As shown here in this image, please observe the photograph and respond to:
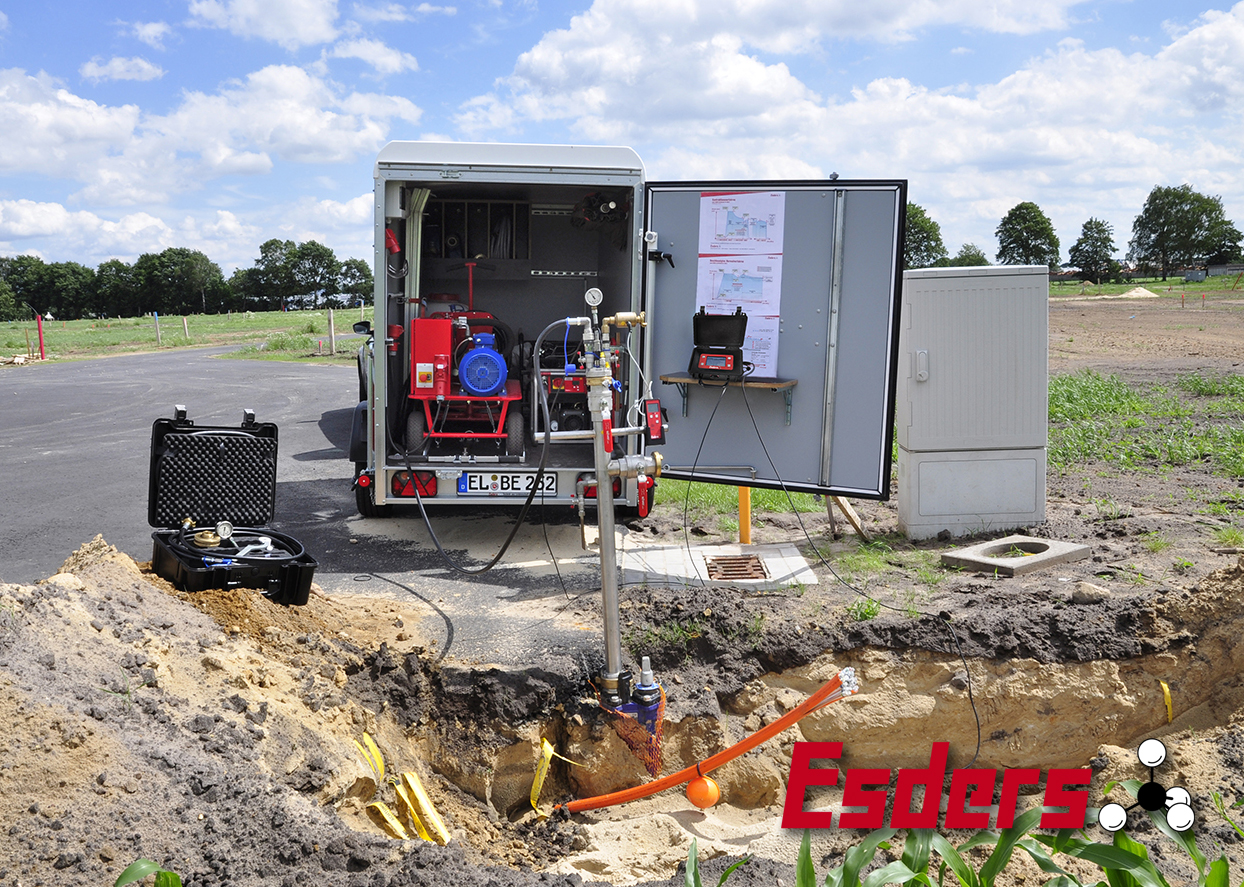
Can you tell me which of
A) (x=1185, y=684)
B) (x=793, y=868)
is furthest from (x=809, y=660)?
(x=1185, y=684)

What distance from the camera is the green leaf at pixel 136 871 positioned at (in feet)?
7.00

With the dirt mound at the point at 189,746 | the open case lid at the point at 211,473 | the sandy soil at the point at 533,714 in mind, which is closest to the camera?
the dirt mound at the point at 189,746

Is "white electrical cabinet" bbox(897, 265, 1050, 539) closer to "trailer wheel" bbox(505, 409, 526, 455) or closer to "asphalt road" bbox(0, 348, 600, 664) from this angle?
"asphalt road" bbox(0, 348, 600, 664)

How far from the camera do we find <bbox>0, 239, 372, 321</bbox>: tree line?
8212 cm

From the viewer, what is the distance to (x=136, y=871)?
7.06ft

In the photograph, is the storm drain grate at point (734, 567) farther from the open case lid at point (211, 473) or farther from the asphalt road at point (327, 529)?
the open case lid at point (211, 473)

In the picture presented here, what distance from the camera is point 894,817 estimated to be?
331 centimetres

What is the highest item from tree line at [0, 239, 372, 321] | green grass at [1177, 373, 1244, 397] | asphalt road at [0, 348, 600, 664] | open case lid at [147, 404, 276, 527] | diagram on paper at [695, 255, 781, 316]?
tree line at [0, 239, 372, 321]

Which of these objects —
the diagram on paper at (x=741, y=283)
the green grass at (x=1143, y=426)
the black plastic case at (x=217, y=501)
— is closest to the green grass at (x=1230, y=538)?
the green grass at (x=1143, y=426)

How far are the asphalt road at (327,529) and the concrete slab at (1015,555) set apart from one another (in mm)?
2385

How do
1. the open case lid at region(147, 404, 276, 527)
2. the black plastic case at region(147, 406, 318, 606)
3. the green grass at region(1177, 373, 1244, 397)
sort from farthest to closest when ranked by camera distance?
the green grass at region(1177, 373, 1244, 397) < the open case lid at region(147, 404, 276, 527) < the black plastic case at region(147, 406, 318, 606)

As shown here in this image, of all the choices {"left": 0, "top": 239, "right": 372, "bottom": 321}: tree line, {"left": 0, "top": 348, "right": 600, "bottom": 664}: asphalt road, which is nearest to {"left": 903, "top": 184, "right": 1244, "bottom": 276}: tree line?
{"left": 0, "top": 239, "right": 372, "bottom": 321}: tree line

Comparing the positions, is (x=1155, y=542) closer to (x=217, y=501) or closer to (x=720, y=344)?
(x=720, y=344)

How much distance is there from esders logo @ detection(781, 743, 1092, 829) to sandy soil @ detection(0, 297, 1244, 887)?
0.31 ft
